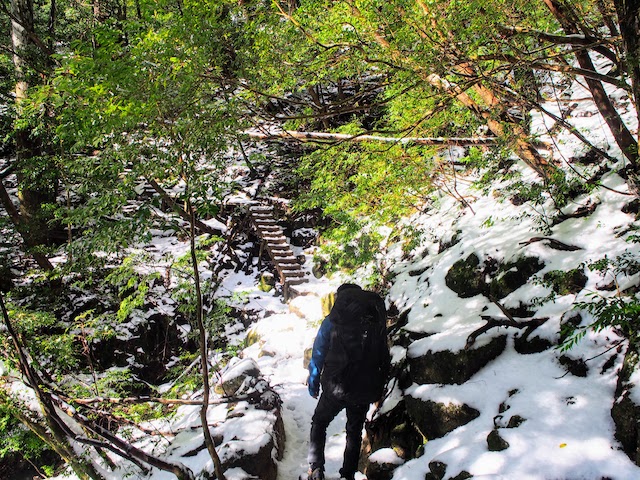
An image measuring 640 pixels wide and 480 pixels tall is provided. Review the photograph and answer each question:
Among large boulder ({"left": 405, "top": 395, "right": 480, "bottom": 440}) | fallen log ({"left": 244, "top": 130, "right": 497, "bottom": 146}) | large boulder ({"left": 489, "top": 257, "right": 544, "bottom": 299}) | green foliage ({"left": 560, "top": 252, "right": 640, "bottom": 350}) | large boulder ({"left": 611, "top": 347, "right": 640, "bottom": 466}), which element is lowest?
large boulder ({"left": 405, "top": 395, "right": 480, "bottom": 440})

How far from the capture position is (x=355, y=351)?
10.3 ft

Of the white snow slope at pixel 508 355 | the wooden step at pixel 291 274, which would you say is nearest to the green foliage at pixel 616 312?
the white snow slope at pixel 508 355

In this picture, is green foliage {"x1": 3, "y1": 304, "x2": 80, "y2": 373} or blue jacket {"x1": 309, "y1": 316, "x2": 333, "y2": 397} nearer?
blue jacket {"x1": 309, "y1": 316, "x2": 333, "y2": 397}

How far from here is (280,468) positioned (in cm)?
409

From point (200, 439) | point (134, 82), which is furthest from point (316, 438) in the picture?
point (134, 82)

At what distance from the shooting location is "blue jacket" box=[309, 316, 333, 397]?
11.0ft

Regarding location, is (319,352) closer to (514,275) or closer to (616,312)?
(616,312)

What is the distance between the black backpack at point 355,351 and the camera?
3.14 metres

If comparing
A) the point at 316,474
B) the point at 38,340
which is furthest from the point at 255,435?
the point at 38,340

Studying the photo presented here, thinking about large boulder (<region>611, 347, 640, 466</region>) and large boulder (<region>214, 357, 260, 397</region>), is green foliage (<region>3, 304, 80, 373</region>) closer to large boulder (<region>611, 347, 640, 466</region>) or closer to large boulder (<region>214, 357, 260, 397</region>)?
large boulder (<region>214, 357, 260, 397</region>)

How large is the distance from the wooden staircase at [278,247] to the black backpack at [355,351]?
730 centimetres

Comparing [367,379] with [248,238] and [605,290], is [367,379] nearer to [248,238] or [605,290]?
[605,290]

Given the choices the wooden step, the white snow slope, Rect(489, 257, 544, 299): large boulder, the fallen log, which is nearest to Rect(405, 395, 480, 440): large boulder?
the white snow slope

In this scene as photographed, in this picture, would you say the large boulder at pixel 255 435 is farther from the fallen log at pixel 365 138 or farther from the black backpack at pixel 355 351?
the fallen log at pixel 365 138
